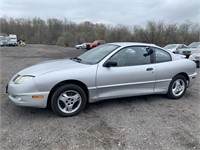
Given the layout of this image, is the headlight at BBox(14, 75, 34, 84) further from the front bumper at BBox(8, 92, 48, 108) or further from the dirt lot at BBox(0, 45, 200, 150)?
the dirt lot at BBox(0, 45, 200, 150)

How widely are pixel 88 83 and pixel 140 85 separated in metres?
1.27

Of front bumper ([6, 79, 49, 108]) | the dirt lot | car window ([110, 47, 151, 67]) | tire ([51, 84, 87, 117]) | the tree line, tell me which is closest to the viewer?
the dirt lot

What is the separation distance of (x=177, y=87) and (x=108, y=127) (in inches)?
96.1

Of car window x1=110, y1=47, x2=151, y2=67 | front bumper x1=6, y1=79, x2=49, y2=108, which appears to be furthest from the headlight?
car window x1=110, y1=47, x2=151, y2=67

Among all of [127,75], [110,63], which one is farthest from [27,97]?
[127,75]

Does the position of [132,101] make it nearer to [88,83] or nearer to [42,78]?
[88,83]

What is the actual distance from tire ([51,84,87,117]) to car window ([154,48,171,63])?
6.73 feet

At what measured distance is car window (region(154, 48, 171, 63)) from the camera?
4205mm

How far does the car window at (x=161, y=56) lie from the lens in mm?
4205

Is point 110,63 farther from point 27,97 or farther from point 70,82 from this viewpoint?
point 27,97

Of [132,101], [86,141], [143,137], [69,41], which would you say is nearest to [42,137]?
[86,141]

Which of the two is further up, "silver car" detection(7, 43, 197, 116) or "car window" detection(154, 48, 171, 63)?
"car window" detection(154, 48, 171, 63)

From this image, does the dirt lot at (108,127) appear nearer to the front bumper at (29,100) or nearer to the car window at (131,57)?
the front bumper at (29,100)

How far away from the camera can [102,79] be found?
3506 mm
